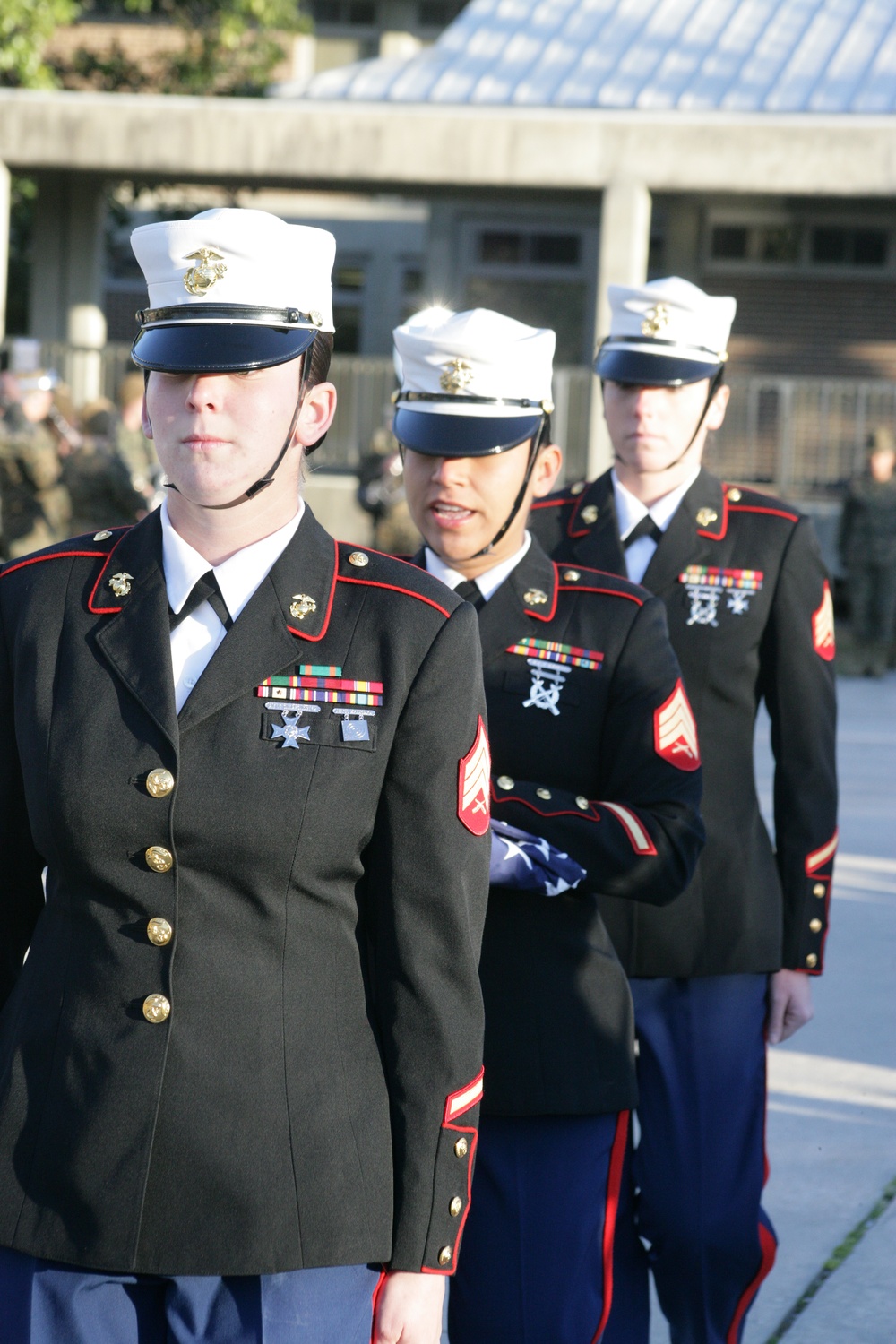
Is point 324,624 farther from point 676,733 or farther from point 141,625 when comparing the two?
point 676,733

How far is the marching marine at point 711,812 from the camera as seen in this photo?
3.46 metres

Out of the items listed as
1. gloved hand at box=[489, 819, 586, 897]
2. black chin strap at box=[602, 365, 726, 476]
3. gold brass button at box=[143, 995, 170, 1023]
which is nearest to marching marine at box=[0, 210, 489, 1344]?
gold brass button at box=[143, 995, 170, 1023]

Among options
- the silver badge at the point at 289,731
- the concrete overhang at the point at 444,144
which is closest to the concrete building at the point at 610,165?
the concrete overhang at the point at 444,144

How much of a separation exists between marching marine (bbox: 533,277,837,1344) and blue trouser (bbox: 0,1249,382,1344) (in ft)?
4.62

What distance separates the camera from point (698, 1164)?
11.4 ft

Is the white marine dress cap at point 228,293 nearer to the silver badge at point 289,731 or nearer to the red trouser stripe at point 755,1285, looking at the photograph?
the silver badge at point 289,731

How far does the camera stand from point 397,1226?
2.06 metres

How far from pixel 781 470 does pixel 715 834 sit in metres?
15.7

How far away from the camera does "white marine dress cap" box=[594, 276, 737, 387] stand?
3852 mm

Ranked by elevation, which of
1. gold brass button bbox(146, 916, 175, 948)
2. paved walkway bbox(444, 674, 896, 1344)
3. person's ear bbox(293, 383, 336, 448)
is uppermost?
person's ear bbox(293, 383, 336, 448)

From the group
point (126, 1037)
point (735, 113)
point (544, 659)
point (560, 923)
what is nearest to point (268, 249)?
point (126, 1037)

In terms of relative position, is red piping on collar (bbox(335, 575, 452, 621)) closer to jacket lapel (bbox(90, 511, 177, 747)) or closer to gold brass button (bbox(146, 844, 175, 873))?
jacket lapel (bbox(90, 511, 177, 747))

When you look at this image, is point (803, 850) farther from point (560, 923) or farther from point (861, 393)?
point (861, 393)

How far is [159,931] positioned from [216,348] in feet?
2.17
